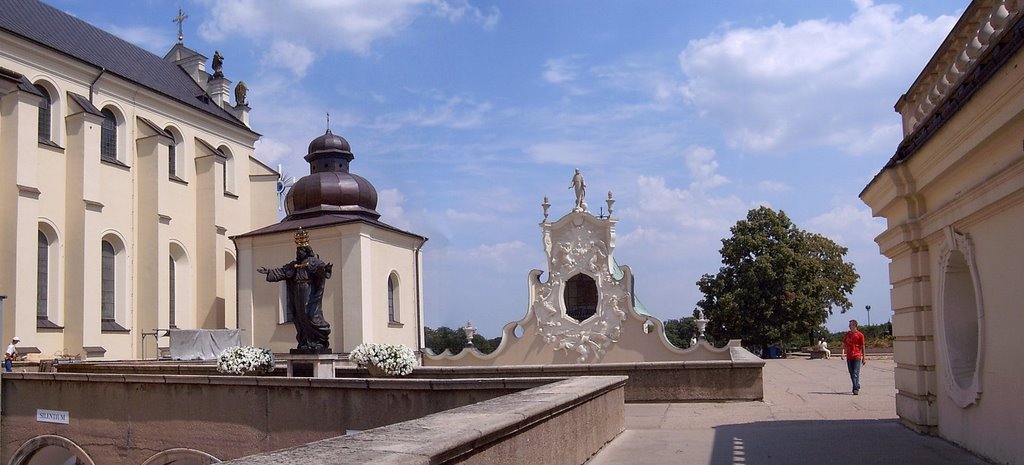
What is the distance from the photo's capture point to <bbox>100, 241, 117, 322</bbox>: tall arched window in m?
35.0

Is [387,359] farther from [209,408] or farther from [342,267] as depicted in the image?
[342,267]

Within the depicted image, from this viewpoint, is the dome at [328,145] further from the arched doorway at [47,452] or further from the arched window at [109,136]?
the arched doorway at [47,452]

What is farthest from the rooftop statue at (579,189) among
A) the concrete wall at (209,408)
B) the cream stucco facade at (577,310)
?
the concrete wall at (209,408)

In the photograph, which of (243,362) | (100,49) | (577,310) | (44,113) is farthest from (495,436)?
(100,49)

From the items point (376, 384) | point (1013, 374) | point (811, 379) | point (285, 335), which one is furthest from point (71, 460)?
point (1013, 374)

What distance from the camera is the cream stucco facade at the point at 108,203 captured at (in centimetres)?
3038

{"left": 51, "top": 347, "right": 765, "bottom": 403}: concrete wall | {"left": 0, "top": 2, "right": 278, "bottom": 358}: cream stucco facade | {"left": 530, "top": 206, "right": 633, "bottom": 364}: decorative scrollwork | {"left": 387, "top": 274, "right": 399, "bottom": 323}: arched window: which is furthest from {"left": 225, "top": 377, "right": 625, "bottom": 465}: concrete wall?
{"left": 387, "top": 274, "right": 399, "bottom": 323}: arched window

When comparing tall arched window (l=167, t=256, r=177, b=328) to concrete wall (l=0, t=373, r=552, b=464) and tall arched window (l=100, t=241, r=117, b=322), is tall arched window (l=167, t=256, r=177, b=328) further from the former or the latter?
concrete wall (l=0, t=373, r=552, b=464)

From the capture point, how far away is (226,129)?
44469 millimetres

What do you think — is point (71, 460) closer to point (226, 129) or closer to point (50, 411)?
point (50, 411)

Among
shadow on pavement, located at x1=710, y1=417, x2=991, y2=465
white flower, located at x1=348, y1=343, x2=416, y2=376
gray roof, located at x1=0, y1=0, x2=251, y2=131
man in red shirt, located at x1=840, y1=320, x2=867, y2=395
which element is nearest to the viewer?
shadow on pavement, located at x1=710, y1=417, x2=991, y2=465

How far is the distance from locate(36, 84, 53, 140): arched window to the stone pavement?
2728 centimetres

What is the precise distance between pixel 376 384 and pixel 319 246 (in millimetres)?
22155

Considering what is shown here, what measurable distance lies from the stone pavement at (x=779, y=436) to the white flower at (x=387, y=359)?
13.2 ft
